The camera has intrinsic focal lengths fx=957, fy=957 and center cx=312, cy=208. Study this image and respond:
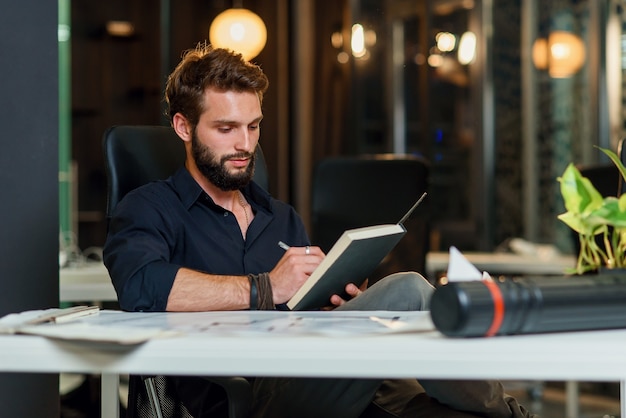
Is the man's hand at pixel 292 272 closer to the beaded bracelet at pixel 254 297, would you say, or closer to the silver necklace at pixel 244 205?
the beaded bracelet at pixel 254 297

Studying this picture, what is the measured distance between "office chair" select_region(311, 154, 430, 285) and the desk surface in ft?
7.42

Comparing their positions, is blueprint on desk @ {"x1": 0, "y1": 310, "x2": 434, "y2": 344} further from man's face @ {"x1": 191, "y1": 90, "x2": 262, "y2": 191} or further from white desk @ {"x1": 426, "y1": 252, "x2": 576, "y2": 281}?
white desk @ {"x1": 426, "y1": 252, "x2": 576, "y2": 281}

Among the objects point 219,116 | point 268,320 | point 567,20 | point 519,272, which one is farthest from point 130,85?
point 268,320

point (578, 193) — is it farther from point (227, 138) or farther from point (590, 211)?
point (227, 138)

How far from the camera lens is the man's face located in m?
2.29

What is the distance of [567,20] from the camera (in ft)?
20.6

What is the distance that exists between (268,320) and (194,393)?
46 cm

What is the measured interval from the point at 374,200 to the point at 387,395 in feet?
5.73

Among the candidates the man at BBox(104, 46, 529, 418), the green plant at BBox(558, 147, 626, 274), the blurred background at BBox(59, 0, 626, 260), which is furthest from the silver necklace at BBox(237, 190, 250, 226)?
the blurred background at BBox(59, 0, 626, 260)

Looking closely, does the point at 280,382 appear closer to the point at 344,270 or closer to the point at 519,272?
the point at 344,270

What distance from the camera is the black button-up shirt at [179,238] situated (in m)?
1.81

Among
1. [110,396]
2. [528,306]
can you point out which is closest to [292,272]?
[110,396]

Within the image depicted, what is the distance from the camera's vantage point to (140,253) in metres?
1.87

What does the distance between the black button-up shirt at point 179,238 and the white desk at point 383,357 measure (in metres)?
0.75
